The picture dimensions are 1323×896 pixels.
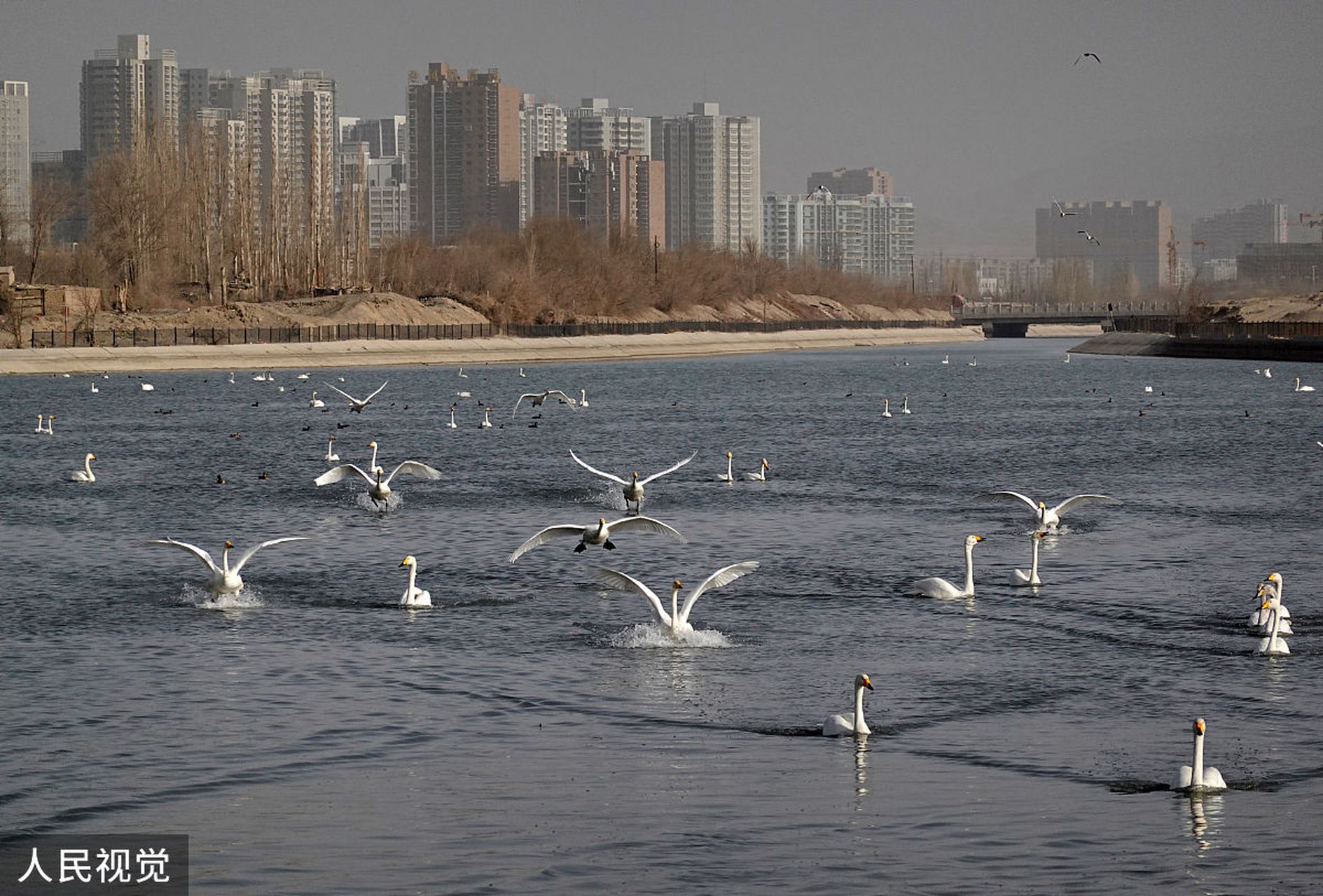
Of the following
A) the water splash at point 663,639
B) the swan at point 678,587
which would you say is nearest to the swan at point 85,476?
the swan at point 678,587

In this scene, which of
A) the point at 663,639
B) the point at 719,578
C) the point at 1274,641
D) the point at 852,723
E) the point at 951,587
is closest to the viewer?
the point at 852,723

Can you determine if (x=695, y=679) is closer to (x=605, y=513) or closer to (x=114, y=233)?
(x=605, y=513)

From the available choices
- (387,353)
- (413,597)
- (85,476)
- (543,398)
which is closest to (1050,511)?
(413,597)

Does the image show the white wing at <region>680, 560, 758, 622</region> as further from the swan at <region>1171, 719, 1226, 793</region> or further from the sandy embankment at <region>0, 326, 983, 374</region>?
the sandy embankment at <region>0, 326, 983, 374</region>

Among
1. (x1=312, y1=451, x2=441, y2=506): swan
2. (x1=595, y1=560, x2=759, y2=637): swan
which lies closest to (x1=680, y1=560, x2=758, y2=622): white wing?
(x1=595, y1=560, x2=759, y2=637): swan

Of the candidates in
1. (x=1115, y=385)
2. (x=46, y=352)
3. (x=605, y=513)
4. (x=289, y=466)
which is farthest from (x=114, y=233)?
(x=605, y=513)

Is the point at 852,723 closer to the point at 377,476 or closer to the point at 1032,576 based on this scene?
the point at 1032,576

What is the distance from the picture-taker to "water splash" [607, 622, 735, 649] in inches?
904

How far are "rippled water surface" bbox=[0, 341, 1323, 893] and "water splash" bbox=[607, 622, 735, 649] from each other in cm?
7

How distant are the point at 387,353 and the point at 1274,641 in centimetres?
10057

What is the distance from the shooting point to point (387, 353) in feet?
391

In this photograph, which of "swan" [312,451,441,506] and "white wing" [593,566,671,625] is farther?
"swan" [312,451,441,506]

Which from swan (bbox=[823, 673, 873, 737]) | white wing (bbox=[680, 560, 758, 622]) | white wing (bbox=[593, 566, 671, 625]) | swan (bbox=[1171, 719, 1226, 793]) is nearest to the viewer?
swan (bbox=[1171, 719, 1226, 793])

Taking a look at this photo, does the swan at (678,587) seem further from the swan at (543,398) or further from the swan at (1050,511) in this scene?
the swan at (543,398)
